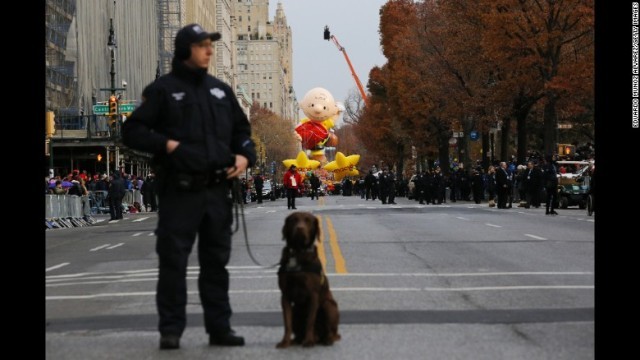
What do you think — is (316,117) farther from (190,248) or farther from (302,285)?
(302,285)

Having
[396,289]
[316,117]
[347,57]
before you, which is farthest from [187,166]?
[347,57]

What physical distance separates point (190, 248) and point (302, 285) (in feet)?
2.70

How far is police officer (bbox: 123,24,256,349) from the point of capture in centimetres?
768

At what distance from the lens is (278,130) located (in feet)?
632

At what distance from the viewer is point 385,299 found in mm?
11117

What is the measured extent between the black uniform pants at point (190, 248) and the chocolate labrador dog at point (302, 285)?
1.46 feet

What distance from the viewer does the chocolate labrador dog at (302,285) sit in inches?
297

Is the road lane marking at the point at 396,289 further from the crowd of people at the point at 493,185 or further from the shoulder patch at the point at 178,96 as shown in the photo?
the crowd of people at the point at 493,185

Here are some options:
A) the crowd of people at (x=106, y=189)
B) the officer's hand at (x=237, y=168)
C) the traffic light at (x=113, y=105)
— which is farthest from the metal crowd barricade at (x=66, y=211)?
the officer's hand at (x=237, y=168)
